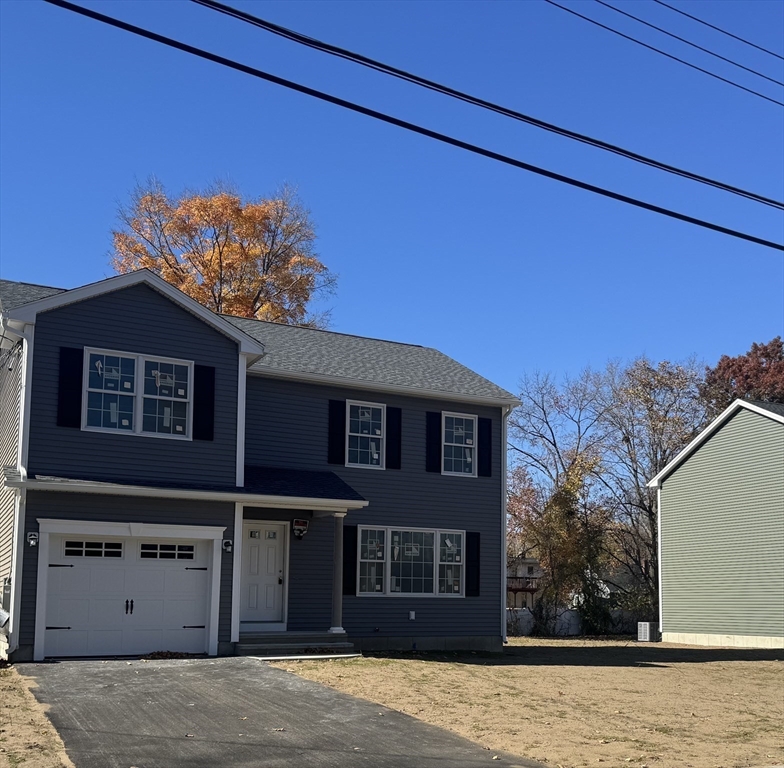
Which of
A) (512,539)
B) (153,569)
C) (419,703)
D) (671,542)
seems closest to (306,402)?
(153,569)

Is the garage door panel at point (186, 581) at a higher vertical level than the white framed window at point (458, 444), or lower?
lower

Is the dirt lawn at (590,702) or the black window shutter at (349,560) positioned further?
the black window shutter at (349,560)

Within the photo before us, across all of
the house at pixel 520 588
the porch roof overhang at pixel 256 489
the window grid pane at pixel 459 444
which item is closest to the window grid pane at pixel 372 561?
the porch roof overhang at pixel 256 489

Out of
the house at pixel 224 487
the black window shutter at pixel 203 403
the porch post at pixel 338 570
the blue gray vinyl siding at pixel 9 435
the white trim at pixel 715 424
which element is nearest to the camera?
the house at pixel 224 487

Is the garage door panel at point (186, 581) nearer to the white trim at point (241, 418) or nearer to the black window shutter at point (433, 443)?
the white trim at point (241, 418)

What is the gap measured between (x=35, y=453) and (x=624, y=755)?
10987 mm

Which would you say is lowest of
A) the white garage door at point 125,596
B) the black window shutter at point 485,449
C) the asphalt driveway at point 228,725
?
the asphalt driveway at point 228,725

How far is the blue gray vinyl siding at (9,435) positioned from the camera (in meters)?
17.7

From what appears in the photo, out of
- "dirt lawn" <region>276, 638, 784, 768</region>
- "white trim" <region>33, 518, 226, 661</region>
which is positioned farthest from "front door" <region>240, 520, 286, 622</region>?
"dirt lawn" <region>276, 638, 784, 768</region>

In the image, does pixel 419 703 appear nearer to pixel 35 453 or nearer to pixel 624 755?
pixel 624 755

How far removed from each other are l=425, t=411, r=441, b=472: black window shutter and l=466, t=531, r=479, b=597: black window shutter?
1777 mm

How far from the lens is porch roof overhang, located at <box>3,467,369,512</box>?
1692 centimetres

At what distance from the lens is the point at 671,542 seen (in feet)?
104

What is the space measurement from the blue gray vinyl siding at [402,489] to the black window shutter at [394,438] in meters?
0.13
